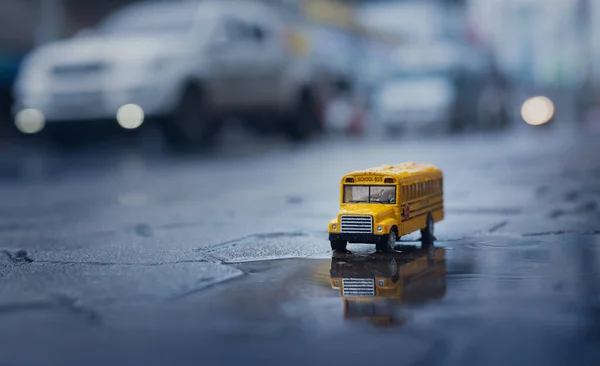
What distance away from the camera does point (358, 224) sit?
17.5 feet

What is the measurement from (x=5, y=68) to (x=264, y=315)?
67.7ft

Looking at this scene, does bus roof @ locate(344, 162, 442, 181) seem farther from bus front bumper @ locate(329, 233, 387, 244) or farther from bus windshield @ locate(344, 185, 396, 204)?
bus front bumper @ locate(329, 233, 387, 244)

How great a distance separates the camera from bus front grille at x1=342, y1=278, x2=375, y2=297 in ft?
13.8

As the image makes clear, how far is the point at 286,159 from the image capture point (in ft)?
48.4

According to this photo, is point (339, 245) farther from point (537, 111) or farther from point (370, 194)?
point (537, 111)

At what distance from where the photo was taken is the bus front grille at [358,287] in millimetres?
4199

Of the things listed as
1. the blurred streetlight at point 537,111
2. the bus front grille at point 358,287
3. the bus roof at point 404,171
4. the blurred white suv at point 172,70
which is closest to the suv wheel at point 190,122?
the blurred white suv at point 172,70

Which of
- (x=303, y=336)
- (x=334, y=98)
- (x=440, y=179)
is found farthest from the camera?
(x=334, y=98)

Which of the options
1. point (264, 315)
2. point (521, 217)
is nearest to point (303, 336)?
point (264, 315)

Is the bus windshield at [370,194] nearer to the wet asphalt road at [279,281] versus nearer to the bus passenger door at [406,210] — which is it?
the bus passenger door at [406,210]

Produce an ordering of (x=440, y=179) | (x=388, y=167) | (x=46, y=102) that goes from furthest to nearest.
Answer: (x=46, y=102)
(x=440, y=179)
(x=388, y=167)

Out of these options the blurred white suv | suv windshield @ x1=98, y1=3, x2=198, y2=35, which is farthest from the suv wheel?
suv windshield @ x1=98, y1=3, x2=198, y2=35

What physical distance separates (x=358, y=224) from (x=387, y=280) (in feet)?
2.69

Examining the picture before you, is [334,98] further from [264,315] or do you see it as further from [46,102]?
[264,315]
